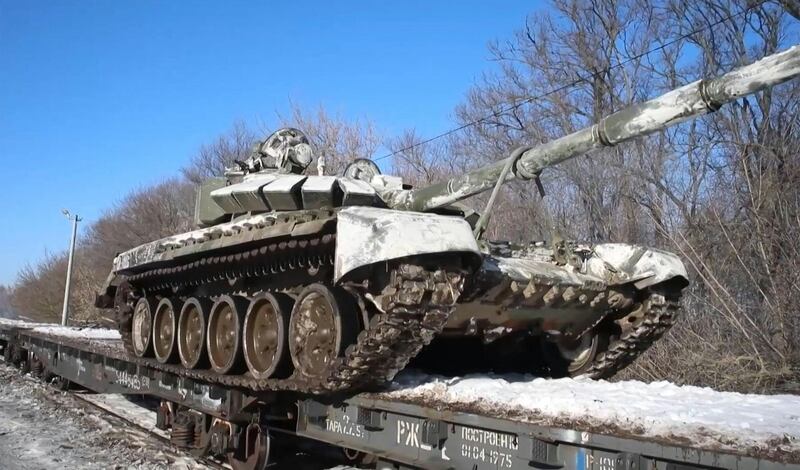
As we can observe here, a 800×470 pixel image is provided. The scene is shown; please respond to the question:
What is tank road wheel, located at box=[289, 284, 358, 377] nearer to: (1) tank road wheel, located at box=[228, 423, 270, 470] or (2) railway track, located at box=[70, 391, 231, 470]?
(1) tank road wheel, located at box=[228, 423, 270, 470]

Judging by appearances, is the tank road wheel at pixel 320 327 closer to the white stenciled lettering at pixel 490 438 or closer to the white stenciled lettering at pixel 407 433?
the white stenciled lettering at pixel 407 433

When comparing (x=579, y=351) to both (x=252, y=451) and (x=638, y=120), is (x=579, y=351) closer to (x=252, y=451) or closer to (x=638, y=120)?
(x=638, y=120)

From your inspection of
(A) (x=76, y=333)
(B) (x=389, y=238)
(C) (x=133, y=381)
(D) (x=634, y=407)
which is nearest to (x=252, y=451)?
(B) (x=389, y=238)

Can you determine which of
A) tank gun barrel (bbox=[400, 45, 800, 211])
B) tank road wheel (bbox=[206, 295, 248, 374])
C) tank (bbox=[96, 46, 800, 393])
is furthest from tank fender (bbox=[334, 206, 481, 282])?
tank road wheel (bbox=[206, 295, 248, 374])

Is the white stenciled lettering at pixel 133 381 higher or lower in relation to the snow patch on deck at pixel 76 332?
lower

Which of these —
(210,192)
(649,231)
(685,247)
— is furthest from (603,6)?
(210,192)

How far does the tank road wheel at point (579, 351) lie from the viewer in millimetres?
7555

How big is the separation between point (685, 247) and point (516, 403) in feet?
30.5

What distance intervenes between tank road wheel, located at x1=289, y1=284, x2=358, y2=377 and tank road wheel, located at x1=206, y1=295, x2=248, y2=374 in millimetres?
1047

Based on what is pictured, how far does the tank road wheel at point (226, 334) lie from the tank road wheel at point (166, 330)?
3.64ft

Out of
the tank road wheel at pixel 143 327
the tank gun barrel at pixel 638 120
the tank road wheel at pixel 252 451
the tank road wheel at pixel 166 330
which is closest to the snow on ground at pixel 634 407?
the tank road wheel at pixel 252 451

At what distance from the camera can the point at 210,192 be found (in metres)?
9.15

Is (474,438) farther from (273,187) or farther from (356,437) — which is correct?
(273,187)

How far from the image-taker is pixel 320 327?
621 centimetres
